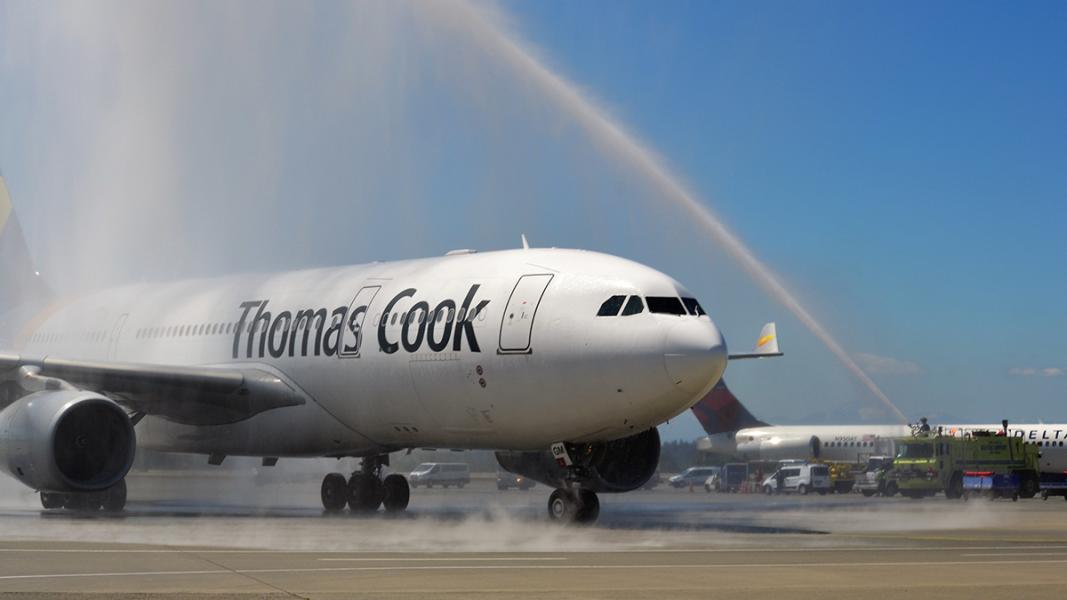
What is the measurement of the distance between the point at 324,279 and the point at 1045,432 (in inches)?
1532

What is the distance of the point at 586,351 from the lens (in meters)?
23.5

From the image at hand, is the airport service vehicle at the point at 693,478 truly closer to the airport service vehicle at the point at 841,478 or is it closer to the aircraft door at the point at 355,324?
the airport service vehicle at the point at 841,478

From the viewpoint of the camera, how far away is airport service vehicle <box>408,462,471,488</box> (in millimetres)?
67000

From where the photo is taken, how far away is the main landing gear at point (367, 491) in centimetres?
3055

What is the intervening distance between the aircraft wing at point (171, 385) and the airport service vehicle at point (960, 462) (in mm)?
27062

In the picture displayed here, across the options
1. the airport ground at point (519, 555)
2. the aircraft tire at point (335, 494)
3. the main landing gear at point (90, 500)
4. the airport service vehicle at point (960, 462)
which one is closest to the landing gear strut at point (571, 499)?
the airport ground at point (519, 555)

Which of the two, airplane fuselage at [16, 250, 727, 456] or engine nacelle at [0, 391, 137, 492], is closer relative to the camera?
airplane fuselage at [16, 250, 727, 456]

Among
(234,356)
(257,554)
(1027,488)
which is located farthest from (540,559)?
(1027,488)

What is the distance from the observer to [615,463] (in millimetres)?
25766

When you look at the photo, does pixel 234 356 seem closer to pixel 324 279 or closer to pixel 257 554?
pixel 324 279

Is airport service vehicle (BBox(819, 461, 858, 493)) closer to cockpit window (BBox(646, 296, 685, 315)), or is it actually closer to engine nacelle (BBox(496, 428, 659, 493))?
engine nacelle (BBox(496, 428, 659, 493))

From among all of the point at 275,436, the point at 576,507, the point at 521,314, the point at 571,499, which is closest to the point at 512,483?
the point at 275,436

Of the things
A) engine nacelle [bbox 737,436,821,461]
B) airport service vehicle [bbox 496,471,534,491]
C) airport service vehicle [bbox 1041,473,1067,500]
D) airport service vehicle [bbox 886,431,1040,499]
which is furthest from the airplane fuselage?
engine nacelle [bbox 737,436,821,461]

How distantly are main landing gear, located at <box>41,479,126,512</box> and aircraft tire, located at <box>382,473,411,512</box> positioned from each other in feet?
18.3
